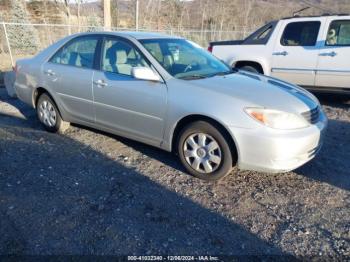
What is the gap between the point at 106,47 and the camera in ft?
13.8

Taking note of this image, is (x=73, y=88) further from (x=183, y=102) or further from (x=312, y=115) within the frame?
(x=312, y=115)

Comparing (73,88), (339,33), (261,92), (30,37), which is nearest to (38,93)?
(73,88)

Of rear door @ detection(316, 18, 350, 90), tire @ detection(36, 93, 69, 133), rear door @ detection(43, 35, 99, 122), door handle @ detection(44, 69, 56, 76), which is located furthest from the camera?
rear door @ detection(316, 18, 350, 90)

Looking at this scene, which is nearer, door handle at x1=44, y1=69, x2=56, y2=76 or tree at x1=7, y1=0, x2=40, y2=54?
door handle at x1=44, y1=69, x2=56, y2=76

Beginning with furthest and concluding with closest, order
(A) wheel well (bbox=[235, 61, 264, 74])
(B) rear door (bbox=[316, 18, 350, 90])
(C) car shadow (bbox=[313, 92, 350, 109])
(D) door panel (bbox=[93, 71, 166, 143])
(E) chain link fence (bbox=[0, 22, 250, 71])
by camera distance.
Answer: (E) chain link fence (bbox=[0, 22, 250, 71]) < (A) wheel well (bbox=[235, 61, 264, 74]) < (C) car shadow (bbox=[313, 92, 350, 109]) < (B) rear door (bbox=[316, 18, 350, 90]) < (D) door panel (bbox=[93, 71, 166, 143])

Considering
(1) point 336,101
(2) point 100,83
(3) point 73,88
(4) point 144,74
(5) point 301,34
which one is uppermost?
(5) point 301,34

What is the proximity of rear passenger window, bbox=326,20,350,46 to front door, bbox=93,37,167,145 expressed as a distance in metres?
4.63

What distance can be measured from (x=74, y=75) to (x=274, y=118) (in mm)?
2838

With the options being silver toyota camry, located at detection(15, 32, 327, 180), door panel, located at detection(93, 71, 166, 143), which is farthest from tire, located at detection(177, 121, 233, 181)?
door panel, located at detection(93, 71, 166, 143)

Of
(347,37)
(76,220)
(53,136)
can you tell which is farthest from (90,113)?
(347,37)

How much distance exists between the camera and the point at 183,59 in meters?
4.18

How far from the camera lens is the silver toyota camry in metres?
3.20

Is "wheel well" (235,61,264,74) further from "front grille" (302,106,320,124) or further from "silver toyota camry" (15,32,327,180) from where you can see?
"front grille" (302,106,320,124)

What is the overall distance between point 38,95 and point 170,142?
272 cm
